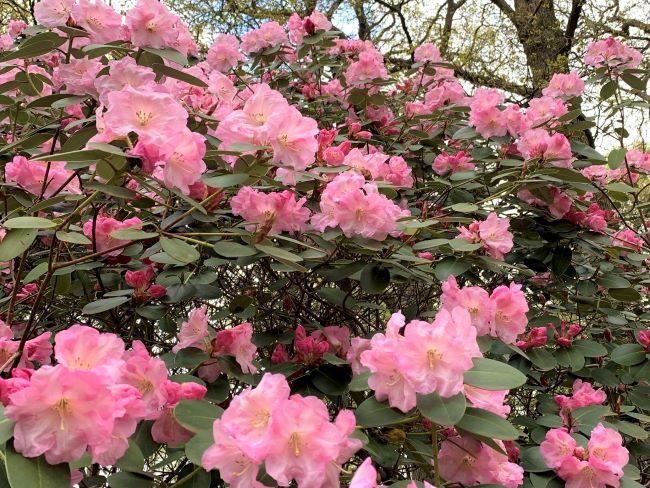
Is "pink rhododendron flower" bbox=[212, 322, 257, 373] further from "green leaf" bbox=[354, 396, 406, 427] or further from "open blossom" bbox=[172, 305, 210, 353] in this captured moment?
"green leaf" bbox=[354, 396, 406, 427]

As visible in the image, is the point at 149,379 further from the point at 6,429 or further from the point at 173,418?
the point at 6,429

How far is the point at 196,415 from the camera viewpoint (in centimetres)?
88

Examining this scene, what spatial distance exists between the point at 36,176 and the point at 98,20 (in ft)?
1.23

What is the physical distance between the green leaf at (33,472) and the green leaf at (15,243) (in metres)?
0.43

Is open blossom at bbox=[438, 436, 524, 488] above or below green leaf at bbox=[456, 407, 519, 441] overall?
below

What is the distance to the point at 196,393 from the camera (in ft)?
3.11

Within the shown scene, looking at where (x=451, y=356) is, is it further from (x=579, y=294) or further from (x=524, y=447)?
(x=579, y=294)

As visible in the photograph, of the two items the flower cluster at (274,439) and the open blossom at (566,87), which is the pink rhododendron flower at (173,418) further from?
the open blossom at (566,87)

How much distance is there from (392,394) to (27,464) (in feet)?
1.62

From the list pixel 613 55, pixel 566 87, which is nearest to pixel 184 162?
pixel 566 87

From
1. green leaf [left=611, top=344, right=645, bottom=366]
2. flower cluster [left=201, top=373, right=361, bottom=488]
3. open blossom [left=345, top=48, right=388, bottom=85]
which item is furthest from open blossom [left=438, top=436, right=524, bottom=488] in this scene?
open blossom [left=345, top=48, right=388, bottom=85]

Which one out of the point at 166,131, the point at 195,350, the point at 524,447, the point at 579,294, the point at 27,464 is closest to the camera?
the point at 27,464

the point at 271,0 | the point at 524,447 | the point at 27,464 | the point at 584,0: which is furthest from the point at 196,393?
the point at 584,0

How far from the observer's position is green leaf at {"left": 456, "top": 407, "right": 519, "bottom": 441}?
0.86 meters
